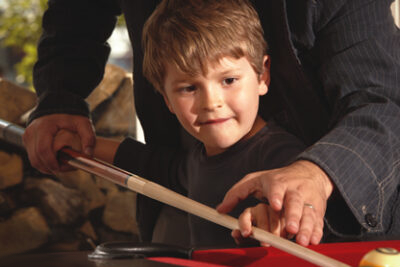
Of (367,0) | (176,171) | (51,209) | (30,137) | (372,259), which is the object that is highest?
(367,0)

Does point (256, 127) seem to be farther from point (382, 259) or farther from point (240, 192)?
point (382, 259)

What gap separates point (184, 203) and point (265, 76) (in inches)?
18.4

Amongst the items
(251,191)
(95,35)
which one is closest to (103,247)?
(251,191)

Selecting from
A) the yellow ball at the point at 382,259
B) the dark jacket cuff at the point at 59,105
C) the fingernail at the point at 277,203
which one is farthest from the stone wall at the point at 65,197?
the yellow ball at the point at 382,259

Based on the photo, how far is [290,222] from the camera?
75 centimetres

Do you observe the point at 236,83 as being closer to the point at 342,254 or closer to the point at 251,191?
the point at 251,191

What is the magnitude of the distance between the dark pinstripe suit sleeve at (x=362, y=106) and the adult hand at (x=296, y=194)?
5 centimetres

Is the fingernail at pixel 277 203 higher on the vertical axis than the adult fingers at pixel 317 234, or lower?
higher

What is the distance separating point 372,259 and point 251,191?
A: 1.04 ft

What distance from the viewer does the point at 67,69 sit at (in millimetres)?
1600

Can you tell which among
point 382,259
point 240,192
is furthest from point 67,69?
point 382,259

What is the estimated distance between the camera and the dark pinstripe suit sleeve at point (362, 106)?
941 millimetres

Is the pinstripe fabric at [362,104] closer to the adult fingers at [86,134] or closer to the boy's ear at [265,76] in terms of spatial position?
the boy's ear at [265,76]

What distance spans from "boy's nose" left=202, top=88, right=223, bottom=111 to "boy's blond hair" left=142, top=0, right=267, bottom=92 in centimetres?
5
